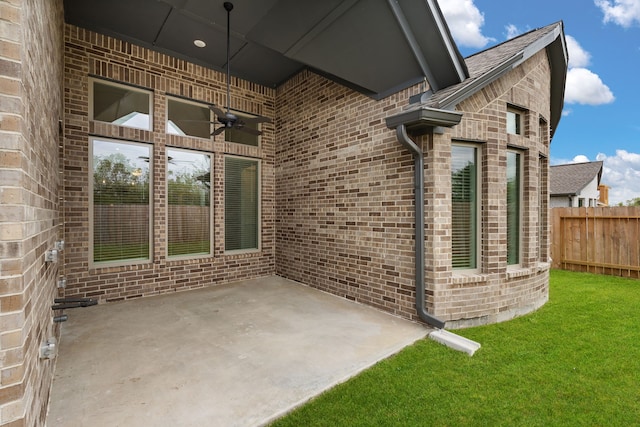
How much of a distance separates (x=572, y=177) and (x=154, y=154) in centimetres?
2097

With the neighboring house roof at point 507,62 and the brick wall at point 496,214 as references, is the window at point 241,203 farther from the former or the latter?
the brick wall at point 496,214

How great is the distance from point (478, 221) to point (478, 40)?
44132 mm

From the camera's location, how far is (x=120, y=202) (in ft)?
16.9

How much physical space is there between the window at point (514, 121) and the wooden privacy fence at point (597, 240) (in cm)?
489

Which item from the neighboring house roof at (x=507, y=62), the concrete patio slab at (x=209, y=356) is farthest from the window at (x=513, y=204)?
the concrete patio slab at (x=209, y=356)

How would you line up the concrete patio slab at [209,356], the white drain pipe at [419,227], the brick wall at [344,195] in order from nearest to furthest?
the concrete patio slab at [209,356] → the white drain pipe at [419,227] → the brick wall at [344,195]

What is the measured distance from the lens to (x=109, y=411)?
223 cm

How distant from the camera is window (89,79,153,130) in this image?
4.95m

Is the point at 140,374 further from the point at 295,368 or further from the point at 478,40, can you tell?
the point at 478,40

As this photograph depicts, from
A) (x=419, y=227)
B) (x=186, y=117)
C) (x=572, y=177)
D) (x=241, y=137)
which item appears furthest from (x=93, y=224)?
(x=572, y=177)

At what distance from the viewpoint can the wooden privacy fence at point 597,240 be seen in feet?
22.6

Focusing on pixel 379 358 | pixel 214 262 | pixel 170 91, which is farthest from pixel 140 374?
pixel 170 91

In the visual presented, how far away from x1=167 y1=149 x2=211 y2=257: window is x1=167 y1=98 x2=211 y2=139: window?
0.40 meters

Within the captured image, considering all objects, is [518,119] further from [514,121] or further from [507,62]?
[507,62]
